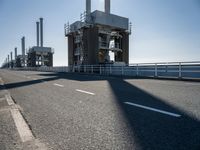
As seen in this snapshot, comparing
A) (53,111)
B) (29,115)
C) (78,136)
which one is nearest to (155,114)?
(78,136)

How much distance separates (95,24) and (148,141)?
114 feet

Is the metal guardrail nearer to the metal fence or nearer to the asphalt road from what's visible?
the metal fence

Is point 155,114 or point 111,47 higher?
point 111,47

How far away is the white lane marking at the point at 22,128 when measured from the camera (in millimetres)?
3332

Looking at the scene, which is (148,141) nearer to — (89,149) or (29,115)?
(89,149)

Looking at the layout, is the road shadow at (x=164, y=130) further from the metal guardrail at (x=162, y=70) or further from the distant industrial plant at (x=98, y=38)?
the distant industrial plant at (x=98, y=38)

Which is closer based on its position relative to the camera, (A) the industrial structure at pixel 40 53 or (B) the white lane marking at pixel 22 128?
(B) the white lane marking at pixel 22 128

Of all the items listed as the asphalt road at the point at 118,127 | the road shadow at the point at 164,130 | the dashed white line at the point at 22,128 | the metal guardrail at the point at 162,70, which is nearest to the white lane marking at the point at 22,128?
the dashed white line at the point at 22,128

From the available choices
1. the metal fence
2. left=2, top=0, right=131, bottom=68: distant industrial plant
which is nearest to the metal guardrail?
the metal fence

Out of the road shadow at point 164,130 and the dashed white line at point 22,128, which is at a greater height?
the road shadow at point 164,130

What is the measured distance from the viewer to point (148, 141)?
2.98 m

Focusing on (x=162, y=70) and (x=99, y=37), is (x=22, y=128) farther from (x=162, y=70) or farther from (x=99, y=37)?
(x=99, y=37)

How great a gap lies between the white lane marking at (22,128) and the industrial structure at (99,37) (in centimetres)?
3058

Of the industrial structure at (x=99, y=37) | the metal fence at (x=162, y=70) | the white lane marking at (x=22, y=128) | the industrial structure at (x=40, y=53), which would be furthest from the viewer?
the industrial structure at (x=40, y=53)
